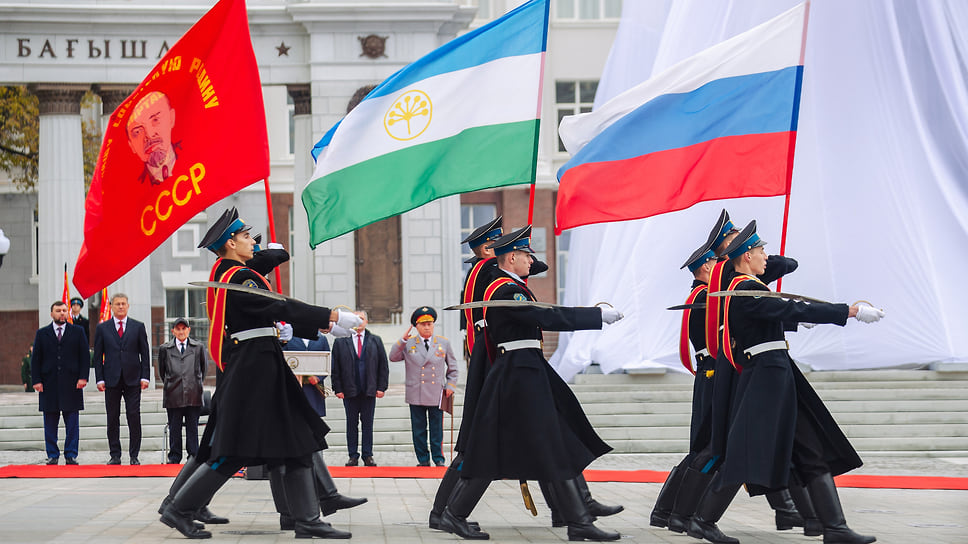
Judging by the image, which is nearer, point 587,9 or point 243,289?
point 243,289

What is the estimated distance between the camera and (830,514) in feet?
23.6

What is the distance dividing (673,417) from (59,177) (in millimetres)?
13435

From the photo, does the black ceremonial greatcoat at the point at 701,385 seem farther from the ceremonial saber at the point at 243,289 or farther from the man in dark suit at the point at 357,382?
the man in dark suit at the point at 357,382

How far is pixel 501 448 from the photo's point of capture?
7.59 meters

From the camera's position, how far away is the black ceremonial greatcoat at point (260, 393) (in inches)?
289

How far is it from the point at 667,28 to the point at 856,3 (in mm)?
2996

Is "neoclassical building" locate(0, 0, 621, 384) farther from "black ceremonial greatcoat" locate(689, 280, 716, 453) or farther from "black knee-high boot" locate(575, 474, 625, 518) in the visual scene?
"black knee-high boot" locate(575, 474, 625, 518)

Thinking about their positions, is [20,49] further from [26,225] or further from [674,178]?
[674,178]

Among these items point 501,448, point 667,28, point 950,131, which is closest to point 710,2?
point 667,28

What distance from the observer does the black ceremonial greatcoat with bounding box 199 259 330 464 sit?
7.35 m

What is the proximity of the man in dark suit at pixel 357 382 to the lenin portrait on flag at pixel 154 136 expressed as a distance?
548 centimetres

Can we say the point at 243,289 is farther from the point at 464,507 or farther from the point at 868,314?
the point at 868,314

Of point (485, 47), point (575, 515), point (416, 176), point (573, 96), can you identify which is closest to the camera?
point (575, 515)

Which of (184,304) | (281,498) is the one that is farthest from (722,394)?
(184,304)
